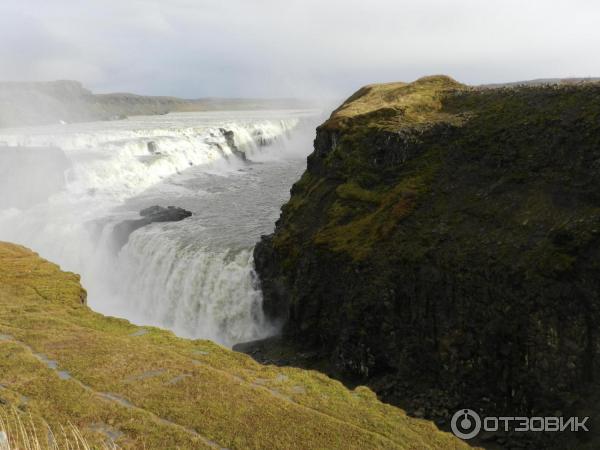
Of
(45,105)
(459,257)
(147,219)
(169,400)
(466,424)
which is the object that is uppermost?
(45,105)

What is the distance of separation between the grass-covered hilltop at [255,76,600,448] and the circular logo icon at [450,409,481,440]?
0.40m

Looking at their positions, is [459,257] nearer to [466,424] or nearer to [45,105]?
[466,424]

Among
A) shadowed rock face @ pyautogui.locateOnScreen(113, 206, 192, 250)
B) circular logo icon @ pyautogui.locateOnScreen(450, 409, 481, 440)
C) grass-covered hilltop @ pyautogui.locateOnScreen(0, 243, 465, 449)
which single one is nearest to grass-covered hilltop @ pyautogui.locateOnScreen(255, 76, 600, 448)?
circular logo icon @ pyautogui.locateOnScreen(450, 409, 481, 440)

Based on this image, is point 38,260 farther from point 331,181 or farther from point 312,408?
point 312,408

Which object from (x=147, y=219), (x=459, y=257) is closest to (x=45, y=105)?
(x=147, y=219)

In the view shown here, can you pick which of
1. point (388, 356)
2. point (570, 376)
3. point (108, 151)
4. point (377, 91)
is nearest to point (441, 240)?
point (388, 356)

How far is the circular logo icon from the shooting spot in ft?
57.6

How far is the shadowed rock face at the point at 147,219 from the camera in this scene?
4022 cm

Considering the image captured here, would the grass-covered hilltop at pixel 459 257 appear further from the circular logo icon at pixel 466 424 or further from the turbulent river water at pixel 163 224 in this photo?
the turbulent river water at pixel 163 224

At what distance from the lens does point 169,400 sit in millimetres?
13406

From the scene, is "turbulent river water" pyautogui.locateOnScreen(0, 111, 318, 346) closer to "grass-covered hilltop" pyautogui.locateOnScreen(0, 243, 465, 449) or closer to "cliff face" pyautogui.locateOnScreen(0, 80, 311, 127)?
"grass-covered hilltop" pyautogui.locateOnScreen(0, 243, 465, 449)

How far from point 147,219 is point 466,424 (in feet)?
110

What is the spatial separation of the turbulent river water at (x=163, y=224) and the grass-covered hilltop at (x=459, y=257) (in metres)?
3.43

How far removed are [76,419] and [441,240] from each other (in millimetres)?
17012
